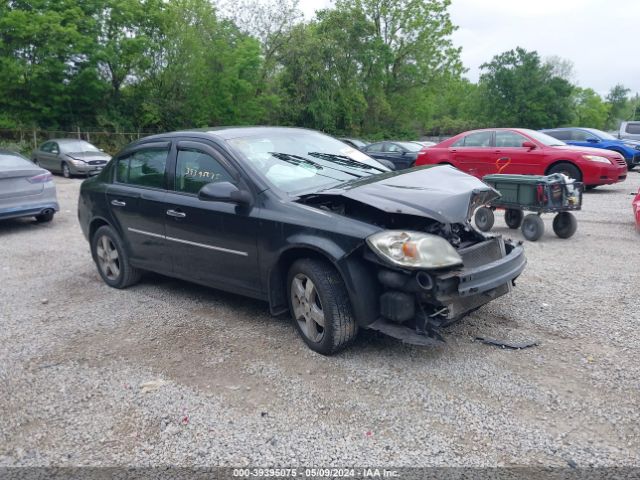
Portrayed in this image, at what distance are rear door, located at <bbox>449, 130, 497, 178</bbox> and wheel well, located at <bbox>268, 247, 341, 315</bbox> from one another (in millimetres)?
8800

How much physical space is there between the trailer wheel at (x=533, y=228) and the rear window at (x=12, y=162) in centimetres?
834

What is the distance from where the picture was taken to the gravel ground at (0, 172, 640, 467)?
2.92 meters

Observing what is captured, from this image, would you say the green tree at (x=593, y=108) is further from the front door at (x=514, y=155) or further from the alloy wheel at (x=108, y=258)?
the alloy wheel at (x=108, y=258)

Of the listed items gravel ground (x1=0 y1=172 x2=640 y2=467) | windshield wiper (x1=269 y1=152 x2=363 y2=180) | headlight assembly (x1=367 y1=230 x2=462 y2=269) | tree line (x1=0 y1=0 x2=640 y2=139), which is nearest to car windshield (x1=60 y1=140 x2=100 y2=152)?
tree line (x1=0 y1=0 x2=640 y2=139)

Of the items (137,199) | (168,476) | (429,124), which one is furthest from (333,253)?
(429,124)

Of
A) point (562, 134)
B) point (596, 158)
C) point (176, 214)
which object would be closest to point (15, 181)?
point (176, 214)

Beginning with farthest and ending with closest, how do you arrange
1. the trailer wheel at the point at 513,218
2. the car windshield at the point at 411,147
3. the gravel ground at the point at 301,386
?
A: 1. the car windshield at the point at 411,147
2. the trailer wheel at the point at 513,218
3. the gravel ground at the point at 301,386

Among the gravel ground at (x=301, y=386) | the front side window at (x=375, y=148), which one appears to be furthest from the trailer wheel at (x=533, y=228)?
the front side window at (x=375, y=148)

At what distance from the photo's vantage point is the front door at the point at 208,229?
441cm

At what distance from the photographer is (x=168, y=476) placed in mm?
2750

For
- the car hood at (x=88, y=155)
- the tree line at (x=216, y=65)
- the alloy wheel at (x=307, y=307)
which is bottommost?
the alloy wheel at (x=307, y=307)

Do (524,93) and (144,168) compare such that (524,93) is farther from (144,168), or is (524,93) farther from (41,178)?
(144,168)

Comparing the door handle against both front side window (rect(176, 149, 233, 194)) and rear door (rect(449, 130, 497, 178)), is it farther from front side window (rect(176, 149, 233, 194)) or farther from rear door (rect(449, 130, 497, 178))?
rear door (rect(449, 130, 497, 178))

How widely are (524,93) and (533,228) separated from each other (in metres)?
45.3
